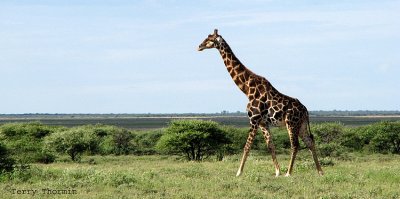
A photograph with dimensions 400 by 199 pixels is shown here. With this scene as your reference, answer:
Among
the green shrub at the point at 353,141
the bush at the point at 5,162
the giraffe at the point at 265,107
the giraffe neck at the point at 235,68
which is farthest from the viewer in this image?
the green shrub at the point at 353,141

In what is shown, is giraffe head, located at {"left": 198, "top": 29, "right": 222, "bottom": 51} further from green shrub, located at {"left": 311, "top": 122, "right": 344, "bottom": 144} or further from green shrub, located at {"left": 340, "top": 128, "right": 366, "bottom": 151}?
green shrub, located at {"left": 340, "top": 128, "right": 366, "bottom": 151}

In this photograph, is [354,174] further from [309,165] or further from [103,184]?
[103,184]

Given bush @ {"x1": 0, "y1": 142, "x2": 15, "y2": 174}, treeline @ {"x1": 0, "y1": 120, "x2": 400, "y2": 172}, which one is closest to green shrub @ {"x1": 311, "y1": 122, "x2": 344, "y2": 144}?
treeline @ {"x1": 0, "y1": 120, "x2": 400, "y2": 172}

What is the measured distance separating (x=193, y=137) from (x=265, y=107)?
18.6 metres

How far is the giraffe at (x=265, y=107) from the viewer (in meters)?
17.1

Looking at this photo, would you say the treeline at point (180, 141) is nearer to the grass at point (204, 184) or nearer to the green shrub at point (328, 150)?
the green shrub at point (328, 150)

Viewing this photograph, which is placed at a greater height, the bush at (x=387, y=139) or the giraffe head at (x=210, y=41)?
the giraffe head at (x=210, y=41)

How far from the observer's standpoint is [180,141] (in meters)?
35.5

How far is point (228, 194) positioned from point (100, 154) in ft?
102

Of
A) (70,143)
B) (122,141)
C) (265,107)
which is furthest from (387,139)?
(265,107)

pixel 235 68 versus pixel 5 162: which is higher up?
pixel 235 68

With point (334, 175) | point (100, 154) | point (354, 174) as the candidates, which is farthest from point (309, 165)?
point (100, 154)

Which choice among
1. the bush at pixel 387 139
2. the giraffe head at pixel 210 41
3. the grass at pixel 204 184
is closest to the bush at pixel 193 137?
the bush at pixel 387 139

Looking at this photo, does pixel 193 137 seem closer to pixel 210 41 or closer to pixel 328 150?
pixel 328 150
